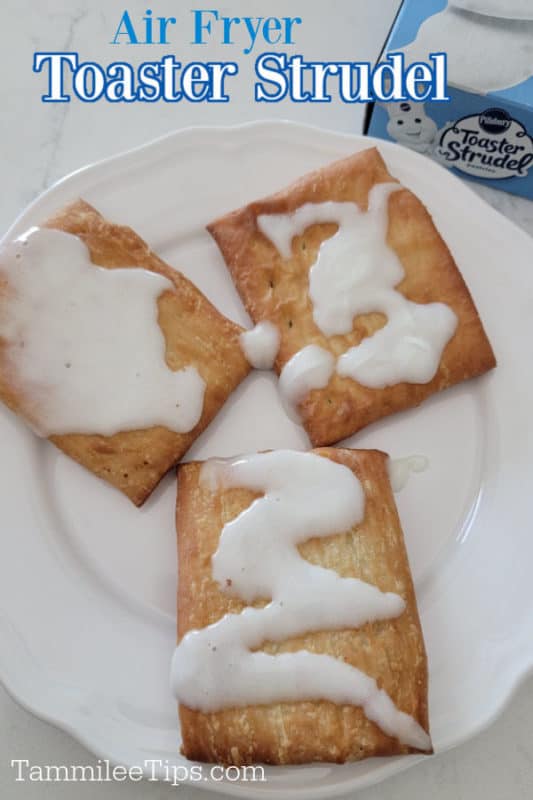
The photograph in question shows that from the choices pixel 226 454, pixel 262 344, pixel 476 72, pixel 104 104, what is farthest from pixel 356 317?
pixel 104 104

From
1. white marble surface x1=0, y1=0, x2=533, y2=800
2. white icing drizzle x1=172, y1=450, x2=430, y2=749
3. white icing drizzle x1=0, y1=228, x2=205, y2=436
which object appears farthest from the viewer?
white marble surface x1=0, y1=0, x2=533, y2=800

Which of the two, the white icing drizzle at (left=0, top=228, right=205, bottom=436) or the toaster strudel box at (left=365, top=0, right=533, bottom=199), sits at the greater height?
the toaster strudel box at (left=365, top=0, right=533, bottom=199)

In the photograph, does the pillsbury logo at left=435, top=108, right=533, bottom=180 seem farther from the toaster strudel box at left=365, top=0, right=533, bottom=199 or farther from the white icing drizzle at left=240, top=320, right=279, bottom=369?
the white icing drizzle at left=240, top=320, right=279, bottom=369

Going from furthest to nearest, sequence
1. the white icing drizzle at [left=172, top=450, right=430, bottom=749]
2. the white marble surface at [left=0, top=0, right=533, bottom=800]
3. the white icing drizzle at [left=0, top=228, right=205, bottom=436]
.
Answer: the white marble surface at [left=0, top=0, right=533, bottom=800]
the white icing drizzle at [left=0, top=228, right=205, bottom=436]
the white icing drizzle at [left=172, top=450, right=430, bottom=749]

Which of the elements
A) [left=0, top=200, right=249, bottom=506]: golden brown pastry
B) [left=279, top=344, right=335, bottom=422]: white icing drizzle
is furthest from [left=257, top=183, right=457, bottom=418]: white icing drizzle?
[left=0, top=200, right=249, bottom=506]: golden brown pastry

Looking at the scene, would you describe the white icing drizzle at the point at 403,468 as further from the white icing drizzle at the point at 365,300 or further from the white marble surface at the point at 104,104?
the white marble surface at the point at 104,104

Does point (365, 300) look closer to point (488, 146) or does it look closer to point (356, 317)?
point (356, 317)

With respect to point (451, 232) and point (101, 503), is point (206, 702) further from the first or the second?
point (451, 232)
